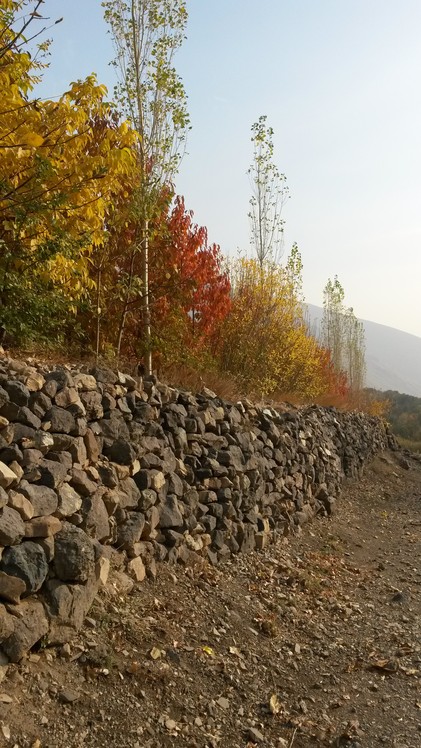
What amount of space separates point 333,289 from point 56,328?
28627 millimetres

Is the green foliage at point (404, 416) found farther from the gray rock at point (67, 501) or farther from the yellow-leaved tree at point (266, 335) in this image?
the gray rock at point (67, 501)

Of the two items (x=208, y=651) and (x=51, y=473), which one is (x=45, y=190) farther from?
(x=208, y=651)

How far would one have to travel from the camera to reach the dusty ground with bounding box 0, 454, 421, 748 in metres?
3.79

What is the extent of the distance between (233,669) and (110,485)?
1.87 meters

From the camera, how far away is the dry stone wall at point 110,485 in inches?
162

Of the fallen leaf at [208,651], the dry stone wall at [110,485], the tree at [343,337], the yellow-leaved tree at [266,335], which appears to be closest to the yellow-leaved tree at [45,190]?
the dry stone wall at [110,485]

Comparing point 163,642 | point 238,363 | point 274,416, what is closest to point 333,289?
point 238,363

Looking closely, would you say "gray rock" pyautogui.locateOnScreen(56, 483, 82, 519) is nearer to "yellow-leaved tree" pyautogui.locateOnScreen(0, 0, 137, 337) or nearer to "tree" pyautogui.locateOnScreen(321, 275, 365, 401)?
"yellow-leaved tree" pyautogui.locateOnScreen(0, 0, 137, 337)

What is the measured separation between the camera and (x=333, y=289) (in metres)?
34.1

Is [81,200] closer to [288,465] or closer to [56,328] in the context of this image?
[56,328]

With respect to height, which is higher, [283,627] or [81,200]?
[81,200]

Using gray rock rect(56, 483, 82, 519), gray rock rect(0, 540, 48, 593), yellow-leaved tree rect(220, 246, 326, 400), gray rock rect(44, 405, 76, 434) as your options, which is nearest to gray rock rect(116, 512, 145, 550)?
gray rock rect(56, 483, 82, 519)

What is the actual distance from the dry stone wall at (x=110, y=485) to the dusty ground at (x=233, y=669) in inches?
10.3

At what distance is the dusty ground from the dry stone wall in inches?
10.3
